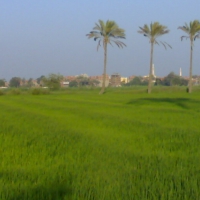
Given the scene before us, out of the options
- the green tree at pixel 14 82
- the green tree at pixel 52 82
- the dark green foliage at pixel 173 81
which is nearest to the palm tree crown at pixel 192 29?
the green tree at pixel 52 82

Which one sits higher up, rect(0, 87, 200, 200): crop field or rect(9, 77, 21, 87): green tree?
rect(0, 87, 200, 200): crop field

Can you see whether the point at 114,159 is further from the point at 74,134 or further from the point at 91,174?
the point at 74,134

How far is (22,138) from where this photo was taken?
10039mm

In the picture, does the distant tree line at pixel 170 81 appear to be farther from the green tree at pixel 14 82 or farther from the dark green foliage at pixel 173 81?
the green tree at pixel 14 82

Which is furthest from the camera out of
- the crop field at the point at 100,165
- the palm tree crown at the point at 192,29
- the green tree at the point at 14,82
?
the green tree at the point at 14,82

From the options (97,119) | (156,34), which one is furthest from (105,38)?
(97,119)

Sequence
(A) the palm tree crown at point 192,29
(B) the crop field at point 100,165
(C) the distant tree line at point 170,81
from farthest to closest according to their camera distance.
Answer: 1. (C) the distant tree line at point 170,81
2. (A) the palm tree crown at point 192,29
3. (B) the crop field at point 100,165

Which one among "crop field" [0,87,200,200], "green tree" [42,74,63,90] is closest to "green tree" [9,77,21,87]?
"green tree" [42,74,63,90]

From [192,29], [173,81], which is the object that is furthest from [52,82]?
[173,81]

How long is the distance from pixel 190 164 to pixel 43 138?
13.7ft

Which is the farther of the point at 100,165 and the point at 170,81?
the point at 170,81

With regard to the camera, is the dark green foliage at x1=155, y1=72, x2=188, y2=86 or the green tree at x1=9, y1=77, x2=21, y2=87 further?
the green tree at x1=9, y1=77, x2=21, y2=87

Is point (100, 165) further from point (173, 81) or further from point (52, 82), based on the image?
point (173, 81)

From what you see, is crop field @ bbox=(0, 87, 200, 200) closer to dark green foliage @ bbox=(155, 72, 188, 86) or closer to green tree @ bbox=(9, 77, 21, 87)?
dark green foliage @ bbox=(155, 72, 188, 86)
